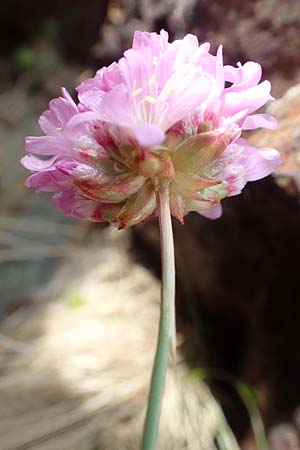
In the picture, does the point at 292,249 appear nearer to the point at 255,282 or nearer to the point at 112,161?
the point at 255,282

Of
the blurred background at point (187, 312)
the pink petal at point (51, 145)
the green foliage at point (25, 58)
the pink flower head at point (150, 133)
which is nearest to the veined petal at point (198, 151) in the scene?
the pink flower head at point (150, 133)

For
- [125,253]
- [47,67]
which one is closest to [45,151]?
[125,253]

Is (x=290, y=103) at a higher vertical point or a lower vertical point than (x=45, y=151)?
higher

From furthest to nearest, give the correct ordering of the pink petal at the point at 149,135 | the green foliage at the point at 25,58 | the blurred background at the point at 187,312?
the green foliage at the point at 25,58
the blurred background at the point at 187,312
the pink petal at the point at 149,135

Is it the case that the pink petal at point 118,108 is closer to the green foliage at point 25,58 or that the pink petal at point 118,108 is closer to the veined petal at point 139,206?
the veined petal at point 139,206

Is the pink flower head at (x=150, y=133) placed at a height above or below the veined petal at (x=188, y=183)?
above

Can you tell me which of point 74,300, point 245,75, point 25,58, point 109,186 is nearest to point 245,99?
point 245,75

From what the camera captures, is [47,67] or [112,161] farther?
[47,67]
